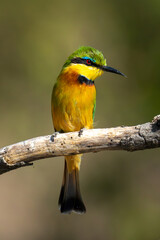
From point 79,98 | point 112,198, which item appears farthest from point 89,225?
point 79,98

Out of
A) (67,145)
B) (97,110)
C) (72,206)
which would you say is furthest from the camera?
(97,110)

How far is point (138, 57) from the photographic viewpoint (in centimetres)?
491

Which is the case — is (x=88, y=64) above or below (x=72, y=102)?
above

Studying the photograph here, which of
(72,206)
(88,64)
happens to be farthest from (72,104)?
(72,206)

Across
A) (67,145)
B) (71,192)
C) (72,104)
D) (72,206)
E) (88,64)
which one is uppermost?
(88,64)

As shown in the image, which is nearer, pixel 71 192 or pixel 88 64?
pixel 88 64

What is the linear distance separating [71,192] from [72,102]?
3.35ft

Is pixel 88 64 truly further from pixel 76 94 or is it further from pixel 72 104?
pixel 72 104

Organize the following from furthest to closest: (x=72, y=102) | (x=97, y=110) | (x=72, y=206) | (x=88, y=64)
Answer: (x=97, y=110), (x=72, y=206), (x=88, y=64), (x=72, y=102)

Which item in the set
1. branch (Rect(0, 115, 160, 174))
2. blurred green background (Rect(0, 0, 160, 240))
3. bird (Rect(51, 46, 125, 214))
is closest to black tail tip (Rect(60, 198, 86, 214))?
bird (Rect(51, 46, 125, 214))

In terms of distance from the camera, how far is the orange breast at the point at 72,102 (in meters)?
3.17

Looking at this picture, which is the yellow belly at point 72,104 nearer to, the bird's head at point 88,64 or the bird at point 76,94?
the bird at point 76,94

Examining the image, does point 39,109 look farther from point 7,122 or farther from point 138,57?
A: point 138,57

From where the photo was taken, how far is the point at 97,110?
200 inches
